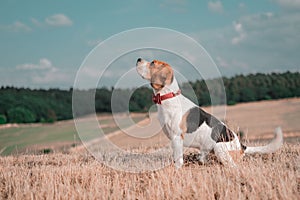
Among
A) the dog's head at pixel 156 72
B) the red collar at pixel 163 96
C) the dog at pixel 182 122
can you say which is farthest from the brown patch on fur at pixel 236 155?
the dog's head at pixel 156 72

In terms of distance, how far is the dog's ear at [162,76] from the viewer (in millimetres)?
6113

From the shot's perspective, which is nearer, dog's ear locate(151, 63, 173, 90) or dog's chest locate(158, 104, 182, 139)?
A: dog's ear locate(151, 63, 173, 90)

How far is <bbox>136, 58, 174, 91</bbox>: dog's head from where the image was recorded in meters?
6.12

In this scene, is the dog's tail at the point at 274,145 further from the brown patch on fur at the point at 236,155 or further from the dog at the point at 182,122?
the brown patch on fur at the point at 236,155

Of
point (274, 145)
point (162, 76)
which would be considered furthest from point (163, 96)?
point (274, 145)

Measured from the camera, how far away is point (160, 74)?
611cm

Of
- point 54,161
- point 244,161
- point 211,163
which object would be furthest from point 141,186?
point 54,161

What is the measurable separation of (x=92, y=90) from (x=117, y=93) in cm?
51

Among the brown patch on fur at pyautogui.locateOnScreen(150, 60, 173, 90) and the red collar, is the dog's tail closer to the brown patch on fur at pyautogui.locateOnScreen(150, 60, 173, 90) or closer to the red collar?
the red collar

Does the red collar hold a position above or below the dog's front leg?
above

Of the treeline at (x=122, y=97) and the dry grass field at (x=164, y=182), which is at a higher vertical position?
the treeline at (x=122, y=97)

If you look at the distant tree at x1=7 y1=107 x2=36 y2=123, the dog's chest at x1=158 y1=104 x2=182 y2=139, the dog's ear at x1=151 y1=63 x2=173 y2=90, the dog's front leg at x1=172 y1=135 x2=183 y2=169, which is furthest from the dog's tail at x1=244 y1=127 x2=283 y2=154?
the distant tree at x1=7 y1=107 x2=36 y2=123

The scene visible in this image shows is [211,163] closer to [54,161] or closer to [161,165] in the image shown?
[161,165]

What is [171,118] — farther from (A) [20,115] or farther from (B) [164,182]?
(A) [20,115]
